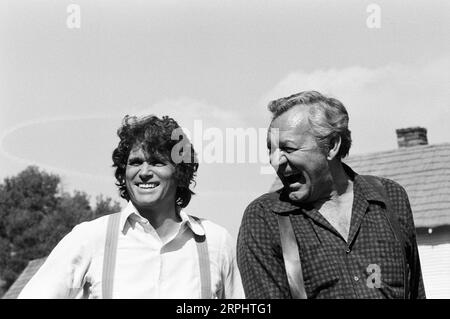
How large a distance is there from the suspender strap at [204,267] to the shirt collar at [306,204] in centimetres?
33

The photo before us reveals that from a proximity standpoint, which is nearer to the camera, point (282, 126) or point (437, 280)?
point (282, 126)

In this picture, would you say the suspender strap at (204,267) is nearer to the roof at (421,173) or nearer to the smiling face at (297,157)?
the smiling face at (297,157)

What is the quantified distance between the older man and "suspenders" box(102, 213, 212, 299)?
0.17 m

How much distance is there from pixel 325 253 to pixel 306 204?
0.78 feet

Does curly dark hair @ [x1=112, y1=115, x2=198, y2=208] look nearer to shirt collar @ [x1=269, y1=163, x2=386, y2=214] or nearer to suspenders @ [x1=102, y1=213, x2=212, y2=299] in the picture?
suspenders @ [x1=102, y1=213, x2=212, y2=299]

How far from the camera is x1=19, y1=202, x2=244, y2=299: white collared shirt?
421 centimetres

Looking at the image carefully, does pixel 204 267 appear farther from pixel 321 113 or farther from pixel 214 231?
pixel 321 113

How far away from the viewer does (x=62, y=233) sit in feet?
159

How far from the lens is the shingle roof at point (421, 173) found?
19500mm

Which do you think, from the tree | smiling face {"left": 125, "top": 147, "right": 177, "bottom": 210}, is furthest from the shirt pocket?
the tree
